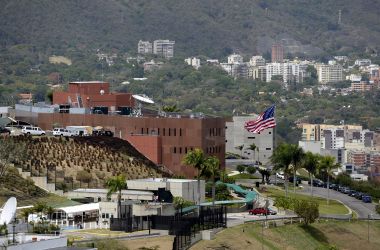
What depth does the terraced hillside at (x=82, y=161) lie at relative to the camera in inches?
4464

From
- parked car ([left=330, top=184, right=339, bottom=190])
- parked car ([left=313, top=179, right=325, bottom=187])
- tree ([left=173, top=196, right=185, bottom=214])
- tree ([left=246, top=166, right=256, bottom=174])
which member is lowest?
tree ([left=173, top=196, right=185, bottom=214])

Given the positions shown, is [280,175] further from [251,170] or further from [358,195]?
[358,195]

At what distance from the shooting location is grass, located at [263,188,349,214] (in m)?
123

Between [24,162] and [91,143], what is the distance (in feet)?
41.2

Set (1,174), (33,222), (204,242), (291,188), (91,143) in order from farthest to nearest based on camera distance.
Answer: (291,188), (91,143), (1,174), (204,242), (33,222)

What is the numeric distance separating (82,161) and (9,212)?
1674 inches

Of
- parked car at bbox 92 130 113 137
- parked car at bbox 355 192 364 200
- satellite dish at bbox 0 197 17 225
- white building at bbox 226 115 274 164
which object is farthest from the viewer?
white building at bbox 226 115 274 164

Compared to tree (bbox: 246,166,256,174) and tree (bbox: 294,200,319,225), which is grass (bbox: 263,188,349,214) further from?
tree (bbox: 246,166,256,174)

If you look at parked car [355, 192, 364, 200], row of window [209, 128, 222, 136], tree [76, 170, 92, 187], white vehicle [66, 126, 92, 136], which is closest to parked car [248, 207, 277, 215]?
tree [76, 170, 92, 187]

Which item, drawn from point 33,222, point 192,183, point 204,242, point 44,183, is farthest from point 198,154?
point 33,222

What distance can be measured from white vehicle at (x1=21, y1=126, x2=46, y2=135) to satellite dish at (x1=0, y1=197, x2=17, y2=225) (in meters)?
48.2

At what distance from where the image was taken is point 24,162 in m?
113

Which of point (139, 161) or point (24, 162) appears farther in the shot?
point (139, 161)

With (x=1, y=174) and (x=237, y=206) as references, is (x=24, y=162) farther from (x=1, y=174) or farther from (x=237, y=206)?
(x=237, y=206)
